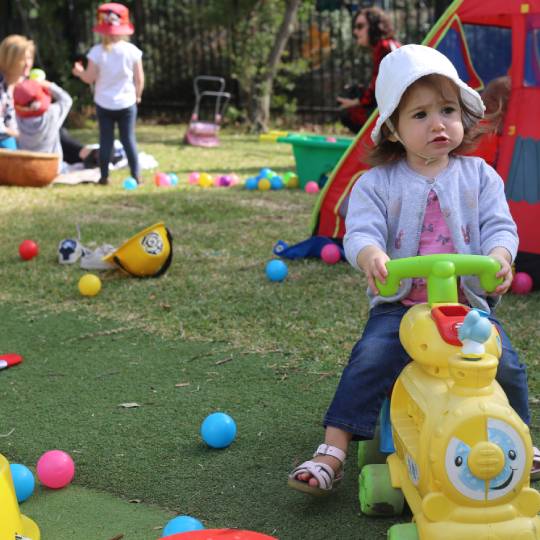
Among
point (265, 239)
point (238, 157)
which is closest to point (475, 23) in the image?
point (265, 239)

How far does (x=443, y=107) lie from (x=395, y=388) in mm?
829

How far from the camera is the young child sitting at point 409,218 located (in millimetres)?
2504

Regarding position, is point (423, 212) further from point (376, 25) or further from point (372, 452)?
point (376, 25)

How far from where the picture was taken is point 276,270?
4.86 m

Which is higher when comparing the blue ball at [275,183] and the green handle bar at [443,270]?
the green handle bar at [443,270]

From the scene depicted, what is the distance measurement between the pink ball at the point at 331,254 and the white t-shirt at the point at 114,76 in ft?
12.4

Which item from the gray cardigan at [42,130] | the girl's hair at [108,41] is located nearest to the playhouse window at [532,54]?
the girl's hair at [108,41]

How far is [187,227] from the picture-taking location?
632 cm

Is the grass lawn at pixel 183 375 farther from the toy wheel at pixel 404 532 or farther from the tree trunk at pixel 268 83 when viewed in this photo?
the tree trunk at pixel 268 83

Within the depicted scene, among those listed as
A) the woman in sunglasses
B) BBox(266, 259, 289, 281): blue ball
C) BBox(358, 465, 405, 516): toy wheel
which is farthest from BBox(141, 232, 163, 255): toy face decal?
the woman in sunglasses

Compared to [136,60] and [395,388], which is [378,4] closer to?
[136,60]

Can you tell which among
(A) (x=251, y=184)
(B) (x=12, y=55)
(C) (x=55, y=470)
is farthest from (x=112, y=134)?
(C) (x=55, y=470)

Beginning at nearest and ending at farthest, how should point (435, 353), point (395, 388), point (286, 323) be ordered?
point (435, 353) < point (395, 388) < point (286, 323)

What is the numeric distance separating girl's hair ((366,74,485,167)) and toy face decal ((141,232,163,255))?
7.80 ft
